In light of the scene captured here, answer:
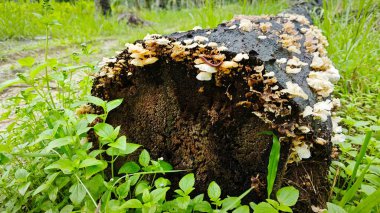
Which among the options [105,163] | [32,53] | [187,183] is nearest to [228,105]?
[187,183]

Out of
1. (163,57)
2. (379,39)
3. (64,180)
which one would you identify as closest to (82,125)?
(64,180)

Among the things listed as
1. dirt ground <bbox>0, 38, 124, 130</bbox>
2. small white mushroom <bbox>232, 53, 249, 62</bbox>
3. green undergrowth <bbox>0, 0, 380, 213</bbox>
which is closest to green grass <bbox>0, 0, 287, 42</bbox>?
dirt ground <bbox>0, 38, 124, 130</bbox>

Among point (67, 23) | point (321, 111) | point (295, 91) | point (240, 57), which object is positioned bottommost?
point (67, 23)

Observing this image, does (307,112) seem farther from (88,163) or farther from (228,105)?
(88,163)

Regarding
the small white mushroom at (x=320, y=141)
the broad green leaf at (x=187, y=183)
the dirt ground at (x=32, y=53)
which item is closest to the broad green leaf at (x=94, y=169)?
the broad green leaf at (x=187, y=183)

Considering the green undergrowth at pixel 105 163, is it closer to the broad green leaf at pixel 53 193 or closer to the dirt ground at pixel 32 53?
the broad green leaf at pixel 53 193

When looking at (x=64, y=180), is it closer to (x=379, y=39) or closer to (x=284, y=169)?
(x=284, y=169)
